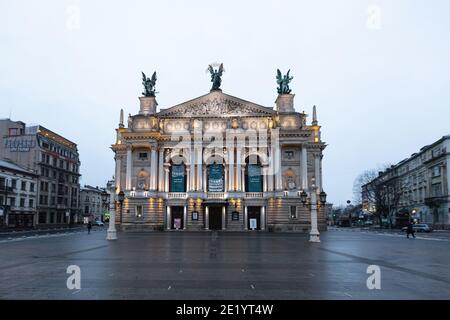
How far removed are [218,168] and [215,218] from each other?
28.7 feet

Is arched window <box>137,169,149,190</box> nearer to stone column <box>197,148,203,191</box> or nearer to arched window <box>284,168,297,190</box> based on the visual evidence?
stone column <box>197,148,203,191</box>

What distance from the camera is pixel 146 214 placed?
63.7 m

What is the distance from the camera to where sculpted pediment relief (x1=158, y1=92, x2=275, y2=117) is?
6776 centimetres

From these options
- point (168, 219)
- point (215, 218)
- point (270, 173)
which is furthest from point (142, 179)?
point (270, 173)

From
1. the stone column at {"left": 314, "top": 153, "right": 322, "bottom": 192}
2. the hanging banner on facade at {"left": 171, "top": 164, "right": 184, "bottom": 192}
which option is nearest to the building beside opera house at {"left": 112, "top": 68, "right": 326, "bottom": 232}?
the hanging banner on facade at {"left": 171, "top": 164, "right": 184, "bottom": 192}

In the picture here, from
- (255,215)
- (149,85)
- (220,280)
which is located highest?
(149,85)

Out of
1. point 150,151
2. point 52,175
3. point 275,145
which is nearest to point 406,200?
point 275,145

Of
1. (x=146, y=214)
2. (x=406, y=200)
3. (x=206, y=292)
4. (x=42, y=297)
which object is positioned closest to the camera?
(x=42, y=297)

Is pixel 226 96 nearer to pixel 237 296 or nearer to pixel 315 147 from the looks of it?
pixel 315 147

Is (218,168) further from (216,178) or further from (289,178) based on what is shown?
(289,178)

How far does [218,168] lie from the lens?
65625 mm

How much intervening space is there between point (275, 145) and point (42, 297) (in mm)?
57096

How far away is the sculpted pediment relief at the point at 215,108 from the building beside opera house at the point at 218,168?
0.18 meters
